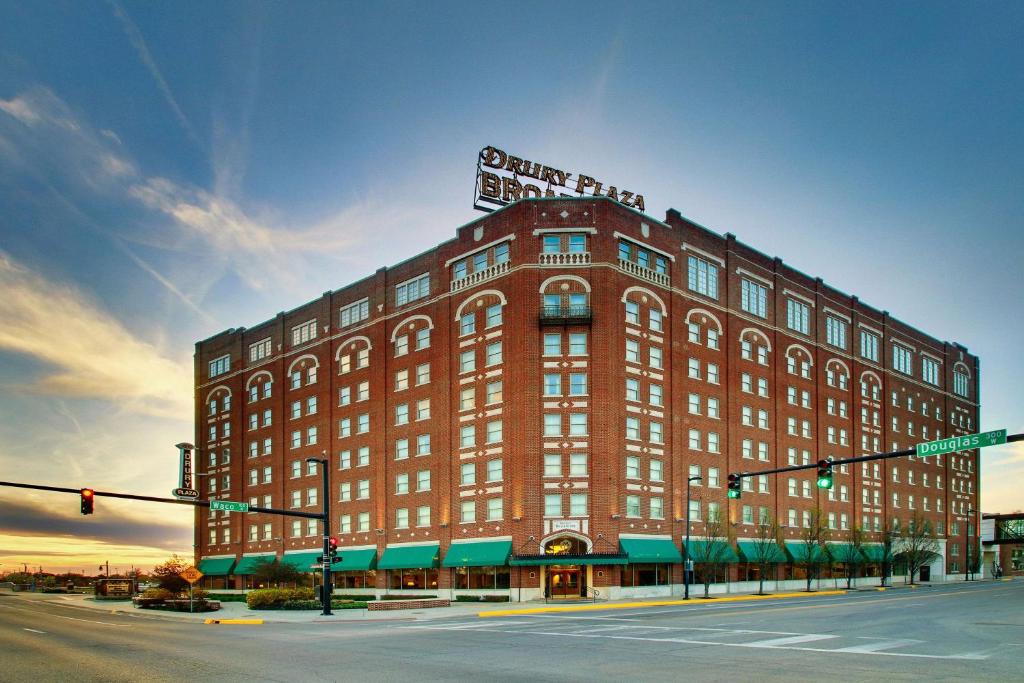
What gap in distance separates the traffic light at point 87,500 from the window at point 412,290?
34578 millimetres

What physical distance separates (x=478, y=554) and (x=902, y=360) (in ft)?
188

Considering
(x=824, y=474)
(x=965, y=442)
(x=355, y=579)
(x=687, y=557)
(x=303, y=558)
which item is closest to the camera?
(x=965, y=442)

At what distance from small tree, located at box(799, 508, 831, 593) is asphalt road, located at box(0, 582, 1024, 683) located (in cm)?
3179

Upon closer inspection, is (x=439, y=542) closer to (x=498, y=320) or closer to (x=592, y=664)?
(x=498, y=320)

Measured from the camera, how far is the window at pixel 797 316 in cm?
7510

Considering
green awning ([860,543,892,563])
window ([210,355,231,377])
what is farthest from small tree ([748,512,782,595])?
window ([210,355,231,377])

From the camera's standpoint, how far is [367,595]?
6644cm

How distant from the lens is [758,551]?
63.6 m

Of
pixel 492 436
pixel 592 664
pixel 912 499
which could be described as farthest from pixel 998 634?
pixel 912 499

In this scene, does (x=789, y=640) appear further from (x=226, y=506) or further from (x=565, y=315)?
(x=565, y=315)

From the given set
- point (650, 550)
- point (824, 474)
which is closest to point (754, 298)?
point (650, 550)

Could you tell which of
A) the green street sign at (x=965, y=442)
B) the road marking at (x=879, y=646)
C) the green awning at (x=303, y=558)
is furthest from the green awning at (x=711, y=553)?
the road marking at (x=879, y=646)

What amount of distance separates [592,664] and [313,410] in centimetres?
6227

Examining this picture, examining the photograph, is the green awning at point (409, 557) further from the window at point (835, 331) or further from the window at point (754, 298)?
the window at point (835, 331)
